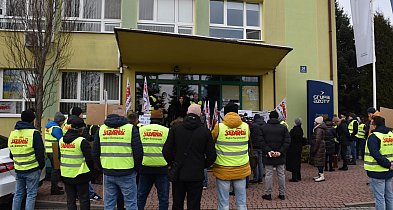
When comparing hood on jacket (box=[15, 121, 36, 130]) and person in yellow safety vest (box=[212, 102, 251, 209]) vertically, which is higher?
hood on jacket (box=[15, 121, 36, 130])

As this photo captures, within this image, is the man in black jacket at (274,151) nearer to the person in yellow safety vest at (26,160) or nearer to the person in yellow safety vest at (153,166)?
the person in yellow safety vest at (153,166)

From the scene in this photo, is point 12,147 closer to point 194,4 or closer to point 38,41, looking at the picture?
point 38,41

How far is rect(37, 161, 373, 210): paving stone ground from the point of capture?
7969mm

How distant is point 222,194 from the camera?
20.1 feet

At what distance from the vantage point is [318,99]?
15469mm

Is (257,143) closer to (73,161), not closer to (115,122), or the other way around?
(115,122)

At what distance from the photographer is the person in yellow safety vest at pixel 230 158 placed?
605cm

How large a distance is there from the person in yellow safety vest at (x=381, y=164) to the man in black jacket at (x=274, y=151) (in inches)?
84.8

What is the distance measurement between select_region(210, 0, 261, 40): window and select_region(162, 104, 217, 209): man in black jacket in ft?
33.9

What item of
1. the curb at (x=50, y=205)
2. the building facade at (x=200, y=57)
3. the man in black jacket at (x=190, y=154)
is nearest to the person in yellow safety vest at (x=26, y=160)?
the curb at (x=50, y=205)

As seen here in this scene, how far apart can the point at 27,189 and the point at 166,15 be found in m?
10.1

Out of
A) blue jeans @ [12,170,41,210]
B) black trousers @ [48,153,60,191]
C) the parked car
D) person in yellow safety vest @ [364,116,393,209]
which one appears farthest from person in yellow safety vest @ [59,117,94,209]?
person in yellow safety vest @ [364,116,393,209]

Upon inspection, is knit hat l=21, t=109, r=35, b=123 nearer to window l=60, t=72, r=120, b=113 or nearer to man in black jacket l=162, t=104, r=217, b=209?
man in black jacket l=162, t=104, r=217, b=209

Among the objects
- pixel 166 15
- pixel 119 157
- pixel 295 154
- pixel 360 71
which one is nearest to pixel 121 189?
pixel 119 157
